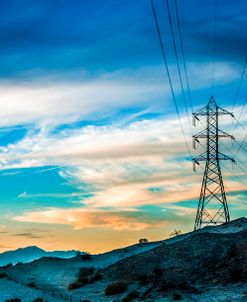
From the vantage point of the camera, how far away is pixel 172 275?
56.5 meters

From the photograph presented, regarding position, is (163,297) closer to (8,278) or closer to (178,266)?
(178,266)

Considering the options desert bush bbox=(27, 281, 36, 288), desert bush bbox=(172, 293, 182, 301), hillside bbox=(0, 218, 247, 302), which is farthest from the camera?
desert bush bbox=(27, 281, 36, 288)

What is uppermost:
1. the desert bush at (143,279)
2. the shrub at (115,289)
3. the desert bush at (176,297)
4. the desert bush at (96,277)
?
the desert bush at (96,277)

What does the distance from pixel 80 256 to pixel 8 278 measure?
12.4 metres

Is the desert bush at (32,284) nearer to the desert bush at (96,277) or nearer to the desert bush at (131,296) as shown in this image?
the desert bush at (96,277)

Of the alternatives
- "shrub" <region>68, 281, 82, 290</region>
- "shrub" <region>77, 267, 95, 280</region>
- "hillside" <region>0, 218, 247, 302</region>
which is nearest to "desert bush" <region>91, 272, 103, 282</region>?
"hillside" <region>0, 218, 247, 302</region>

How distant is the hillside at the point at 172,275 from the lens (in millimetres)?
50781

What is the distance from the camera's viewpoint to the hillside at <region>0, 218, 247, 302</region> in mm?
50781

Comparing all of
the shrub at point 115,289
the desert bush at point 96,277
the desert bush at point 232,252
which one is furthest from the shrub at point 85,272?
the desert bush at point 232,252

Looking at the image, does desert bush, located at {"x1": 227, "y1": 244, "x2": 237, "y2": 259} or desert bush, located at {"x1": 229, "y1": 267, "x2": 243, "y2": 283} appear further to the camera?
desert bush, located at {"x1": 227, "y1": 244, "x2": 237, "y2": 259}

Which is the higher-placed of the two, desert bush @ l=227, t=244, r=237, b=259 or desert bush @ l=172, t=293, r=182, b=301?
desert bush @ l=227, t=244, r=237, b=259

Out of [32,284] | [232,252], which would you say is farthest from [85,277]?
[232,252]

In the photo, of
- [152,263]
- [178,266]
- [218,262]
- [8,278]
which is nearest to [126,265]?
[152,263]

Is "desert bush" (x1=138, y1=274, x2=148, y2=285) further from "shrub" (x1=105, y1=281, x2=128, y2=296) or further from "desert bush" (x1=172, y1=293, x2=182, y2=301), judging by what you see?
"desert bush" (x1=172, y1=293, x2=182, y2=301)
